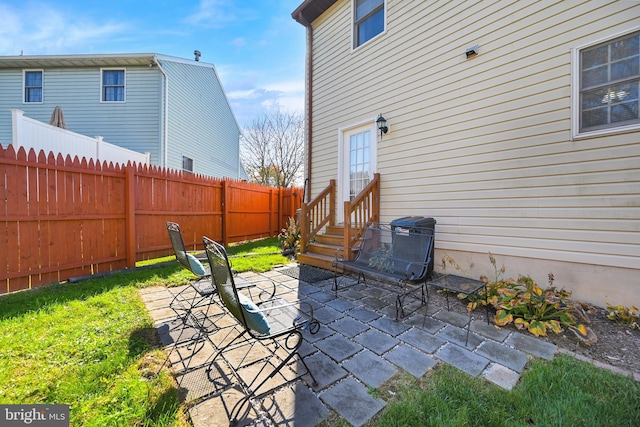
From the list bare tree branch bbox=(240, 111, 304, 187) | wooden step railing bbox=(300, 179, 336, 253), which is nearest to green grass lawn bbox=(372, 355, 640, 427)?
wooden step railing bbox=(300, 179, 336, 253)

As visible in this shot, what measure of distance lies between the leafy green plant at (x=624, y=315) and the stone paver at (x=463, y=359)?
1.84 metres

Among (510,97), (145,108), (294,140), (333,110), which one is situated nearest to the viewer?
(510,97)

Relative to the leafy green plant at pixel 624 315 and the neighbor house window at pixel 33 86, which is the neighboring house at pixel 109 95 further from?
the leafy green plant at pixel 624 315

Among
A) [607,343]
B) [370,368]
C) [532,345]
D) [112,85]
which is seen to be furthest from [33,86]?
[607,343]

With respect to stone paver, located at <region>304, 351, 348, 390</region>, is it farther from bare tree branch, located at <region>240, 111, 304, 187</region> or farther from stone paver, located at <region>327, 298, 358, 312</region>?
bare tree branch, located at <region>240, 111, 304, 187</region>

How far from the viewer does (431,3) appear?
→ 4.68 meters

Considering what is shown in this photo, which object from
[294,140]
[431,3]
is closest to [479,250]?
[431,3]

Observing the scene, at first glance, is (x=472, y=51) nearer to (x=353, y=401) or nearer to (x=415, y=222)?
(x=415, y=222)

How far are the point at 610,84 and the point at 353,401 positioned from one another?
4.39 m

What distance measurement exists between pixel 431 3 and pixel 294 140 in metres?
15.3

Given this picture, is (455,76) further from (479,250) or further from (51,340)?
(51,340)

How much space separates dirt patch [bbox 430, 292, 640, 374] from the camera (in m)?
2.22

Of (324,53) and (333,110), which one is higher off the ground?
(324,53)

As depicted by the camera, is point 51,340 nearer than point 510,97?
Yes
